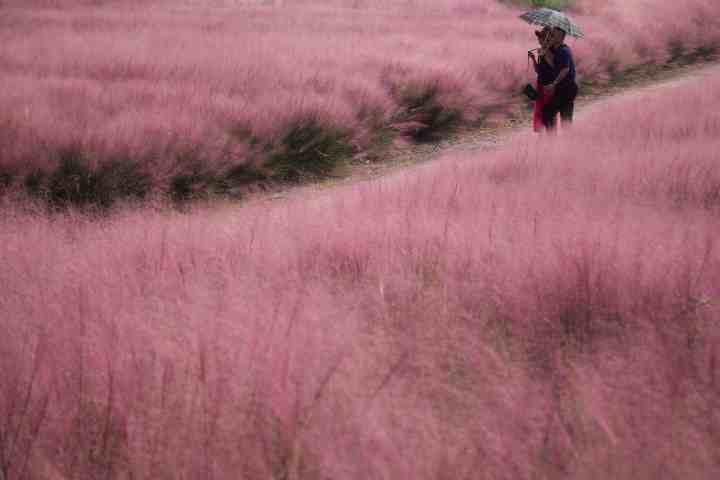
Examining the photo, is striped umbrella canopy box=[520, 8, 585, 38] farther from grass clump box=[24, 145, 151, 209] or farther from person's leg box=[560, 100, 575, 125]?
grass clump box=[24, 145, 151, 209]

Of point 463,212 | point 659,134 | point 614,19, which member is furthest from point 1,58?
point 614,19

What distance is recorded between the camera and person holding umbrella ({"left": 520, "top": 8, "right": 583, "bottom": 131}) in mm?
5118

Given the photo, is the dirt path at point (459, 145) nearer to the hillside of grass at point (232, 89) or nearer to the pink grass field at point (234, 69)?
the hillside of grass at point (232, 89)

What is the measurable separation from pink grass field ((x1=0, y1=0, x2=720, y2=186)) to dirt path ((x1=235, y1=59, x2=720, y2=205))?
1.51 ft

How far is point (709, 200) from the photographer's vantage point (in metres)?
2.74

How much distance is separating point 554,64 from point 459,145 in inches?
77.5

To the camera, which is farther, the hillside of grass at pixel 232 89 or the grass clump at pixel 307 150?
the grass clump at pixel 307 150

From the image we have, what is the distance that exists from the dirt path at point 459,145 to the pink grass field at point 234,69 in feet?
1.51

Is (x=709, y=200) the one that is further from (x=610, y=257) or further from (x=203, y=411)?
(x=203, y=411)

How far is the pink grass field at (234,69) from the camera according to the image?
199 inches

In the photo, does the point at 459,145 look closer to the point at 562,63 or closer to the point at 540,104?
the point at 540,104

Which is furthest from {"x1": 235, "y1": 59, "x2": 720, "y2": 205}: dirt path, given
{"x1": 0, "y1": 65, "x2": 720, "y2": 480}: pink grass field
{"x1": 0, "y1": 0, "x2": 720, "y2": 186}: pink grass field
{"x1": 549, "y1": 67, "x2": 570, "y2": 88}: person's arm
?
{"x1": 0, "y1": 65, "x2": 720, "y2": 480}: pink grass field

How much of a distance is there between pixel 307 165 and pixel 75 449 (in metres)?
5.05

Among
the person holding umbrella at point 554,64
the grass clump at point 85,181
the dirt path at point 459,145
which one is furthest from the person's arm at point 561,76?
the grass clump at point 85,181
